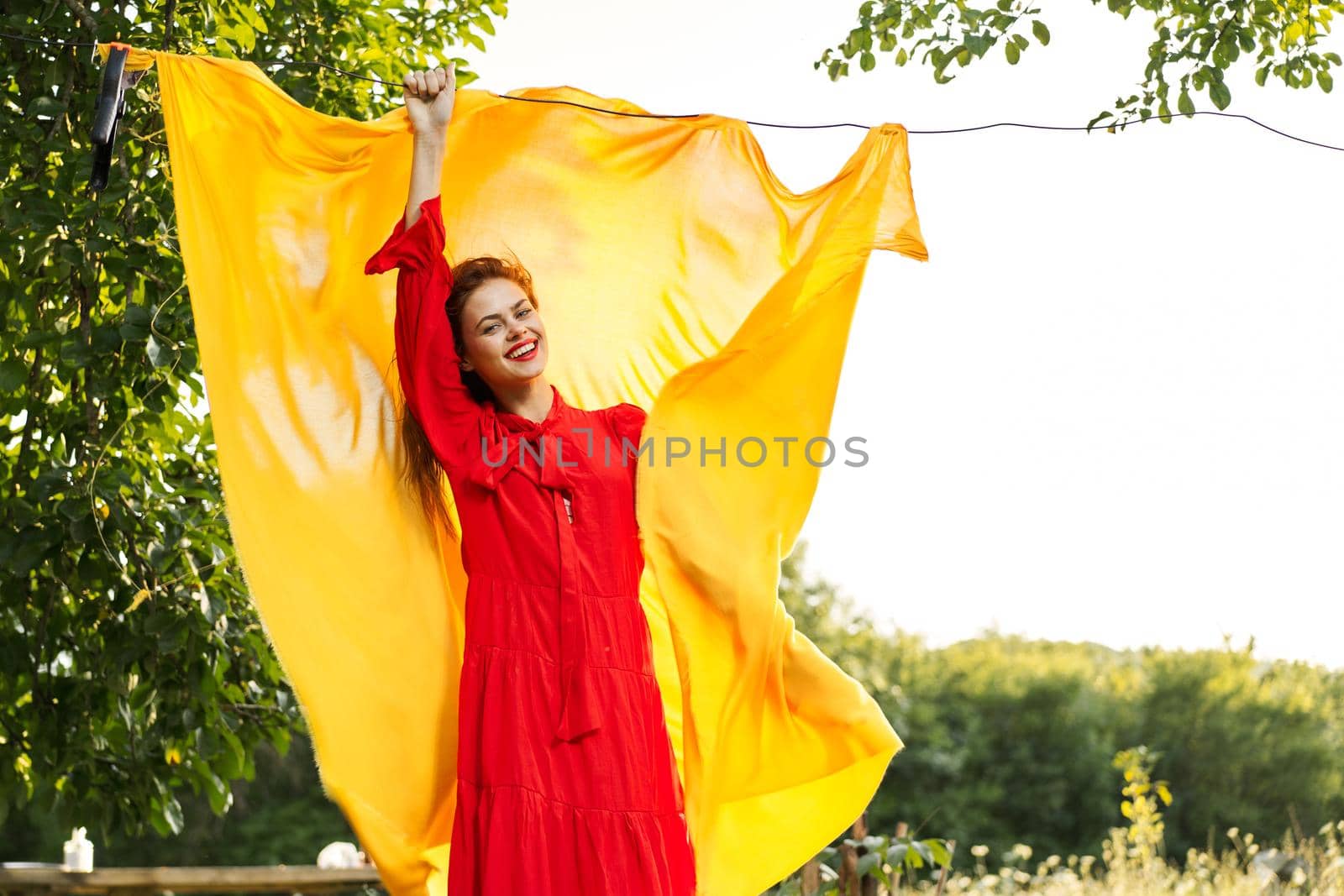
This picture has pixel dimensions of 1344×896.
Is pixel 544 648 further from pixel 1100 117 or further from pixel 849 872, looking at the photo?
pixel 1100 117

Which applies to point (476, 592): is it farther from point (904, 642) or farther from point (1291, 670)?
point (904, 642)

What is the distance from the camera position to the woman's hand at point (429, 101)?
8.30 ft

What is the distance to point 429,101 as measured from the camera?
100 inches

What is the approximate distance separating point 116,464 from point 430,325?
5.61 feet

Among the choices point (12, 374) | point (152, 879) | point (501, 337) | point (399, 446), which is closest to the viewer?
point (501, 337)

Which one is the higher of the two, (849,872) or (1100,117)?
(1100,117)

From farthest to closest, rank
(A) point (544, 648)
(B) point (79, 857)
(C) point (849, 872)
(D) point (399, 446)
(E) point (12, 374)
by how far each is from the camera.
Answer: (B) point (79, 857) < (C) point (849, 872) < (E) point (12, 374) < (D) point (399, 446) < (A) point (544, 648)

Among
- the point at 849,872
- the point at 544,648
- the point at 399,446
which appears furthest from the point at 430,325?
the point at 849,872

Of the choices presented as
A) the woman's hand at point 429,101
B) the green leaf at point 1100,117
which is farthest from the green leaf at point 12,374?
the green leaf at point 1100,117

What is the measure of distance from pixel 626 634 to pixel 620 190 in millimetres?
1018

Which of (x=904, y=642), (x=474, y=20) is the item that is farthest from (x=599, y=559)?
(x=904, y=642)

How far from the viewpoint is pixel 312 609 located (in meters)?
2.52

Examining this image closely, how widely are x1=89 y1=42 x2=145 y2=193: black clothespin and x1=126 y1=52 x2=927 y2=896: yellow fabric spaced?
0.08 meters

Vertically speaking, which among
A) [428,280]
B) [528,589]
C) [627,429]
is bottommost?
[528,589]
